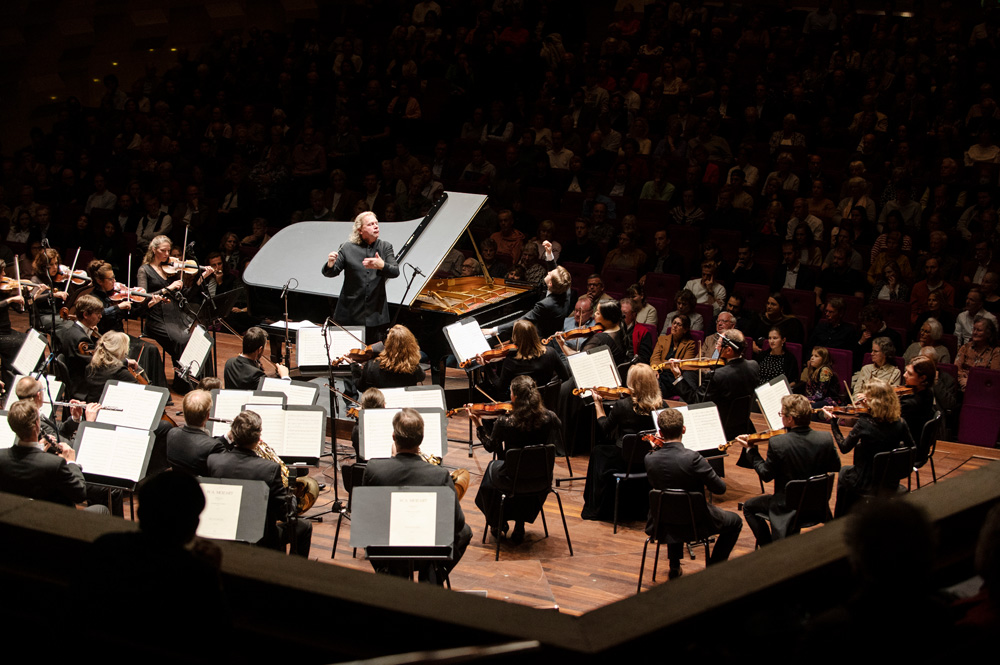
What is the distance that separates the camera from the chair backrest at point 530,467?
16.6ft

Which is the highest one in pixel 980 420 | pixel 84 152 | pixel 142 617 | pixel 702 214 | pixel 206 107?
pixel 206 107

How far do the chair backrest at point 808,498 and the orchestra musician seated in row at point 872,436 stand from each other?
0.28m

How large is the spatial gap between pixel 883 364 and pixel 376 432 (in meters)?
4.18

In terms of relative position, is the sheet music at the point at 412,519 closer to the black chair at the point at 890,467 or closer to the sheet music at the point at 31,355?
the black chair at the point at 890,467

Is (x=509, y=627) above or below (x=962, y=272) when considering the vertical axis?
below

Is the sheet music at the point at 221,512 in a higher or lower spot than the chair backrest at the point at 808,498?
lower

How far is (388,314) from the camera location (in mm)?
7520

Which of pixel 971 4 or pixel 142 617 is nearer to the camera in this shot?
pixel 142 617

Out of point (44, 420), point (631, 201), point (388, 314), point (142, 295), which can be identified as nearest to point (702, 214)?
point (631, 201)

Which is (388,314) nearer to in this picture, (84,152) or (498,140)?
(498,140)

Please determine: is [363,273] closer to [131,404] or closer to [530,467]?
[131,404]

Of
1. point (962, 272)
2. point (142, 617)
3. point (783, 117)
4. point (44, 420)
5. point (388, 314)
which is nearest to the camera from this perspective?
point (142, 617)

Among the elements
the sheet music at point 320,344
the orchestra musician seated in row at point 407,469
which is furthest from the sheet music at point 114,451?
the sheet music at point 320,344

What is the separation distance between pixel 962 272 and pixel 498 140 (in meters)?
5.58
